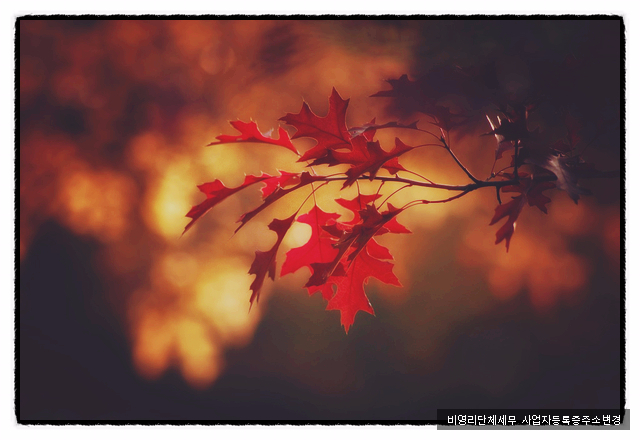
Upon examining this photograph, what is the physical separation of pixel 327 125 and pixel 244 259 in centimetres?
92

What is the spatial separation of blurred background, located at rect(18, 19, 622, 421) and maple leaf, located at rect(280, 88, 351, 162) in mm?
762

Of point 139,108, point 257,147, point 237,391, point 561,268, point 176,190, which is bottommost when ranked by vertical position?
point 237,391

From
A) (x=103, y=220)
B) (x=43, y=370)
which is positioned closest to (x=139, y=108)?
(x=103, y=220)

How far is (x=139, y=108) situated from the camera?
1.39 meters

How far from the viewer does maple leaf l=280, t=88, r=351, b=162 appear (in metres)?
0.56

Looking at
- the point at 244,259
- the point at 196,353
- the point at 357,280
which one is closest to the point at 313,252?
the point at 357,280

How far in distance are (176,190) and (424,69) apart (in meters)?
0.77

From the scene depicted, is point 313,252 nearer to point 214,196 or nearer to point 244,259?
point 214,196

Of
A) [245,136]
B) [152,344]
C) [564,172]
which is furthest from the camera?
[152,344]

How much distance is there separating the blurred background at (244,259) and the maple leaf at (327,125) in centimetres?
76

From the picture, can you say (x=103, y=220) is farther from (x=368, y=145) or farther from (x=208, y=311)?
(x=368, y=145)

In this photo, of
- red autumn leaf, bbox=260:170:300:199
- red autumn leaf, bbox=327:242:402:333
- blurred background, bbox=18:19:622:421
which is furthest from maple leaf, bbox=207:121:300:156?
blurred background, bbox=18:19:622:421

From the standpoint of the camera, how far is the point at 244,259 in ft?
4.69

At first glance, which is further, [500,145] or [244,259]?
[244,259]
